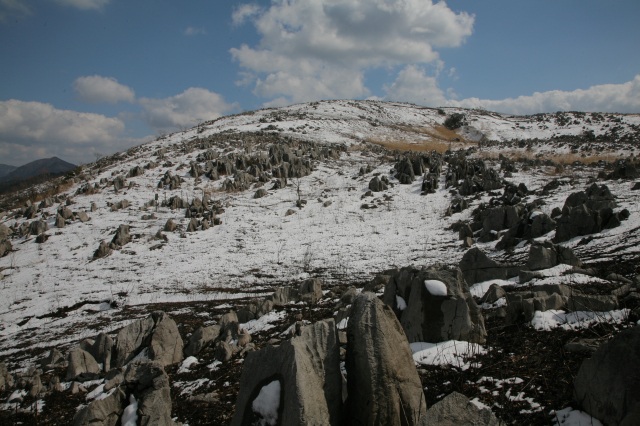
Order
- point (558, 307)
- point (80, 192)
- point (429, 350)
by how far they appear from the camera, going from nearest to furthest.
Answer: point (429, 350), point (558, 307), point (80, 192)

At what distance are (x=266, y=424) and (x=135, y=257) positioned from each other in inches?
886

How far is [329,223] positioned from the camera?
92.6ft

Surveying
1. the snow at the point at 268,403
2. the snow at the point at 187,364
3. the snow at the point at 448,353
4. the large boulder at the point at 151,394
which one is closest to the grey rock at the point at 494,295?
the snow at the point at 448,353

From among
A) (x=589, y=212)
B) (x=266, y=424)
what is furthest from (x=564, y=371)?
(x=589, y=212)

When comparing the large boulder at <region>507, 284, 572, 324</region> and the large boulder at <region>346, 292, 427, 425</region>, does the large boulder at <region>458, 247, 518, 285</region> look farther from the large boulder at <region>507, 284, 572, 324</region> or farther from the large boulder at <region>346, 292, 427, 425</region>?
the large boulder at <region>346, 292, 427, 425</region>

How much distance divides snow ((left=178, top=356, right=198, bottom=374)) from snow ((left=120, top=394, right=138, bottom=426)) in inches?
140

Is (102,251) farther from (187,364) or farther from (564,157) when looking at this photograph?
(564,157)

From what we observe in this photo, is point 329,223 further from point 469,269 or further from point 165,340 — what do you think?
point 165,340

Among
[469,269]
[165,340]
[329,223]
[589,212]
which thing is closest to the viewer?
[165,340]

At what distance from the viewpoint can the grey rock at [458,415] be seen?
329 cm

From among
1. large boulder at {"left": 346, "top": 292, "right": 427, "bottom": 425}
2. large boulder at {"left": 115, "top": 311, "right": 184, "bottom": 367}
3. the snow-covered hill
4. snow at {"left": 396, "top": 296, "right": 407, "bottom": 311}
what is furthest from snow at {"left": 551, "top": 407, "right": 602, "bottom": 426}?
the snow-covered hill

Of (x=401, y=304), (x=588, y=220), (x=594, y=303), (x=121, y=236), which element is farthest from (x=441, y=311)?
(x=121, y=236)

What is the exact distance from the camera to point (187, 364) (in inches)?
368

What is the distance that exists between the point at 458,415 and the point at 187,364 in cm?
804
